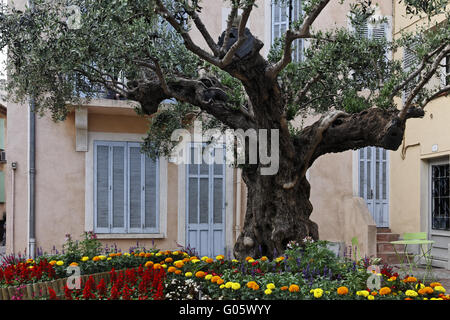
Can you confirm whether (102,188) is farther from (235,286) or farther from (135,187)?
(235,286)

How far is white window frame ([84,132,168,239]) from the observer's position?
10867 mm

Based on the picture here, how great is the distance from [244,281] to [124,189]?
23.4 ft

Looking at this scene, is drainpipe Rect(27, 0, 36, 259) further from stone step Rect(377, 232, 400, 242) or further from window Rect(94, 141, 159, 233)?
stone step Rect(377, 232, 400, 242)

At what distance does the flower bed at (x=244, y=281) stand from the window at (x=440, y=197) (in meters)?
5.98

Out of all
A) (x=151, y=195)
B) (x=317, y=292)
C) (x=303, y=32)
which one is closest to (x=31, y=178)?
(x=151, y=195)

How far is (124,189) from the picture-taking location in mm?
11117

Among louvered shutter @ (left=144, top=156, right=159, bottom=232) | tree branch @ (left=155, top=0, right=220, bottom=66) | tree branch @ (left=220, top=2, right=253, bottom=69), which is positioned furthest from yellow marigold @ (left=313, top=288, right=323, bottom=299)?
Result: louvered shutter @ (left=144, top=156, right=159, bottom=232)

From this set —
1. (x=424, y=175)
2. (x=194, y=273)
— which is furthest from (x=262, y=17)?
(x=194, y=273)

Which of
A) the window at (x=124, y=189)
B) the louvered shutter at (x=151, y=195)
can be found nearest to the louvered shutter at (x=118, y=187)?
the window at (x=124, y=189)

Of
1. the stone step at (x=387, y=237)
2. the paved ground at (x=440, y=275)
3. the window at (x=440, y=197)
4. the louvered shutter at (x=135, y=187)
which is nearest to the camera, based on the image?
the paved ground at (x=440, y=275)

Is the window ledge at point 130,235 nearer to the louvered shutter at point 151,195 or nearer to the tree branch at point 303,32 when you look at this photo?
the louvered shutter at point 151,195

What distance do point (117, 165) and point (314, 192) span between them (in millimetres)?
4556

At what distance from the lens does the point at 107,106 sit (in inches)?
413

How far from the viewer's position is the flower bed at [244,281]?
414cm
